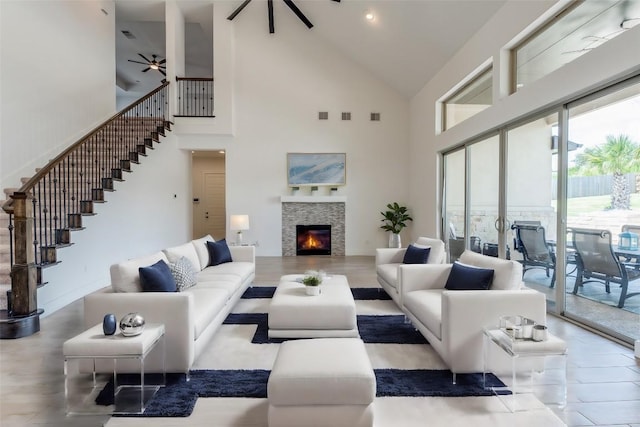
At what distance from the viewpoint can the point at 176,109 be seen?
8.20 metres

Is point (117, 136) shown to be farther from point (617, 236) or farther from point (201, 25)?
point (617, 236)

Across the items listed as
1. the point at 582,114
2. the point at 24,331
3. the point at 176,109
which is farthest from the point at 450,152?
the point at 24,331

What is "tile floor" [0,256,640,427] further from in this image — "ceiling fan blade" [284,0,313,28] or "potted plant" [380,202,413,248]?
"ceiling fan blade" [284,0,313,28]

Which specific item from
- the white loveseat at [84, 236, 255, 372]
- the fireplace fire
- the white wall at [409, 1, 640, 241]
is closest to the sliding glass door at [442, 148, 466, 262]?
the white wall at [409, 1, 640, 241]

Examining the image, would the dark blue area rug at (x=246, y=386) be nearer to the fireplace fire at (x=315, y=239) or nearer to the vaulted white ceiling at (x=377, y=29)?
the vaulted white ceiling at (x=377, y=29)

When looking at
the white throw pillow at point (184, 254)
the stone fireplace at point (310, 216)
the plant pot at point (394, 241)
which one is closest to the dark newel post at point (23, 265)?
the white throw pillow at point (184, 254)

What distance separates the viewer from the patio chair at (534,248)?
421 centimetres

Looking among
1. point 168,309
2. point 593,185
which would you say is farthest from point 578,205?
point 168,309

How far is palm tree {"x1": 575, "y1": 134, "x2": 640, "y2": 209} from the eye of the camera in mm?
3273

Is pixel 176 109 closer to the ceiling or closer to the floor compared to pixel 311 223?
closer to the ceiling

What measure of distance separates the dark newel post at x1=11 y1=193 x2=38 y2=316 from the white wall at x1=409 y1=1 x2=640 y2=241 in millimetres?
5867

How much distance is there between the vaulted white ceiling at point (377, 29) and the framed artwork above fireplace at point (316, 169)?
2.41 metres

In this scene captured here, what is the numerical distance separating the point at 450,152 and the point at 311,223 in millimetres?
3737

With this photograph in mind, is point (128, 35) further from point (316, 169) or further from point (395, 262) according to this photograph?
point (395, 262)
